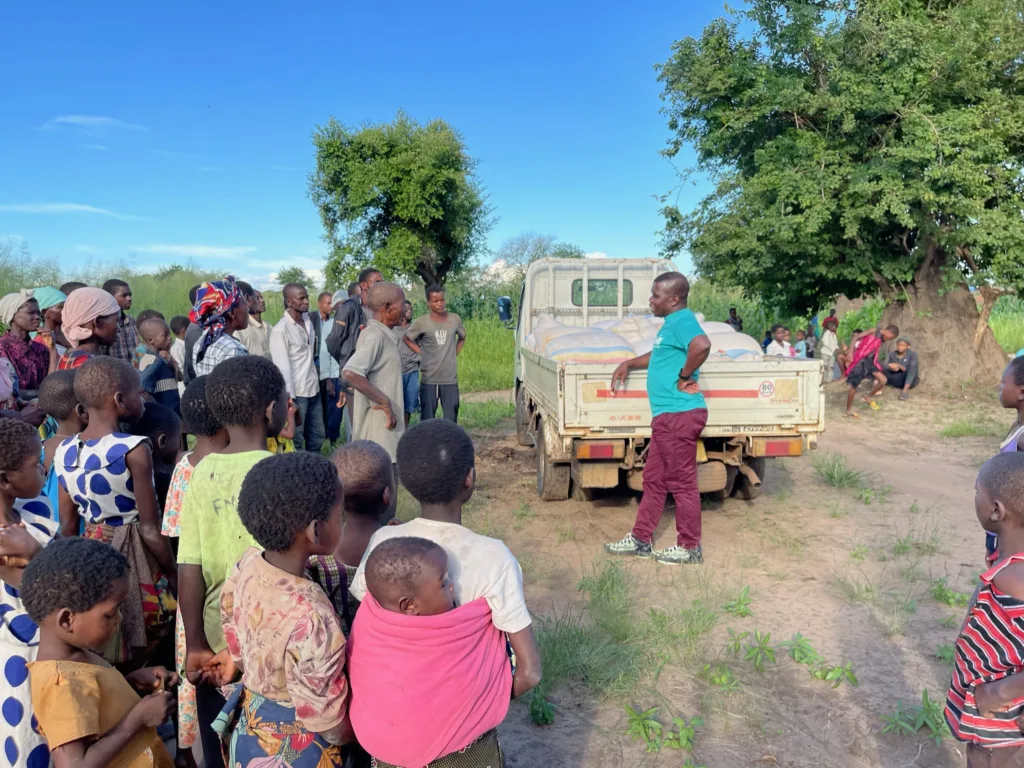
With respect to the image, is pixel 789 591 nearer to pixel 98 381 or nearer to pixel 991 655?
pixel 991 655

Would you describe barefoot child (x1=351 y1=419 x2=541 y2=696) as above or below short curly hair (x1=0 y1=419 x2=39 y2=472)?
below

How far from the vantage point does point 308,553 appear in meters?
1.79

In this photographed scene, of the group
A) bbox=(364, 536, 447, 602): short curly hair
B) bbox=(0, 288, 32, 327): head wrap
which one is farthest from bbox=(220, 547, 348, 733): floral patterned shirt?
bbox=(0, 288, 32, 327): head wrap

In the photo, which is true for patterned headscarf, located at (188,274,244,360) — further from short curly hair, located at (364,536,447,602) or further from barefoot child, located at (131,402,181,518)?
short curly hair, located at (364,536,447,602)

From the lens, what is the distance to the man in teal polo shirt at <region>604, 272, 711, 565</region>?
4633 mm

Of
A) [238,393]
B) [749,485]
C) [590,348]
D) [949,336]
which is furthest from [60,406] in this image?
[949,336]

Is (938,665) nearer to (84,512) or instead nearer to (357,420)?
(357,420)

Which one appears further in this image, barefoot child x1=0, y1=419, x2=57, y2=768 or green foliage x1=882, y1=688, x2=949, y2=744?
green foliage x1=882, y1=688, x2=949, y2=744

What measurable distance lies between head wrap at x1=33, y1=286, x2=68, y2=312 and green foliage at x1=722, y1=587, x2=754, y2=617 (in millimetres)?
4668

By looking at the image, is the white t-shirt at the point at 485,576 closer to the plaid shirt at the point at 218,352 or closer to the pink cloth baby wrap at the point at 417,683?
the pink cloth baby wrap at the point at 417,683

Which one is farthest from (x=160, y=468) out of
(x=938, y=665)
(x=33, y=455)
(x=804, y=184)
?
(x=804, y=184)

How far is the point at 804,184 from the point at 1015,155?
3.23 metres

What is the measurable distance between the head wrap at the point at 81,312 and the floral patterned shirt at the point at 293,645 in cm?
231

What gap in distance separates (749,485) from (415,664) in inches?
207
